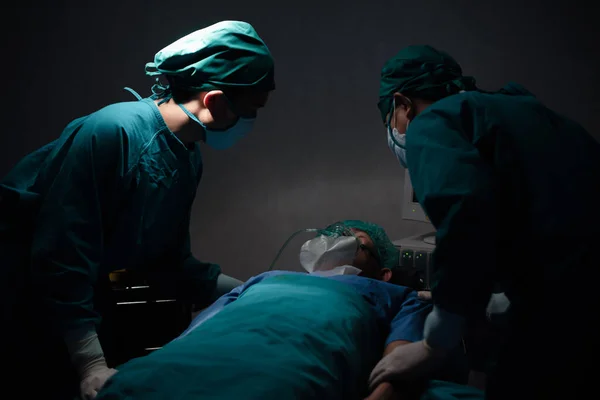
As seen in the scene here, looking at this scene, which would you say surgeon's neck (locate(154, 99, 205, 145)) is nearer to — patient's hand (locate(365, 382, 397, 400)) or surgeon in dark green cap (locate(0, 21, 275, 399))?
surgeon in dark green cap (locate(0, 21, 275, 399))

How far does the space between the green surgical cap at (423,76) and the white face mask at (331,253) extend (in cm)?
79

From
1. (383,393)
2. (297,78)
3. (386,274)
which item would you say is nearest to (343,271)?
(386,274)

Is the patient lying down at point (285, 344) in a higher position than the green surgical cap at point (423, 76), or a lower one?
lower

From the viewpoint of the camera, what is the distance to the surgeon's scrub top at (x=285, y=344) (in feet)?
3.38

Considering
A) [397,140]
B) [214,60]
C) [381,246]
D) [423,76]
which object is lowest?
[381,246]

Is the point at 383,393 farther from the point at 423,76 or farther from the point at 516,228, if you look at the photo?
the point at 423,76

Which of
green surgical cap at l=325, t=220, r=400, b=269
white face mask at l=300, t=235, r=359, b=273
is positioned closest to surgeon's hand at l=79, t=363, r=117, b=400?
white face mask at l=300, t=235, r=359, b=273

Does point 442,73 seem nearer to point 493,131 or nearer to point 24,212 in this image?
point 493,131

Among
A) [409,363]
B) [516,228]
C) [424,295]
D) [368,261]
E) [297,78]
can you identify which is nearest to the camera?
[516,228]

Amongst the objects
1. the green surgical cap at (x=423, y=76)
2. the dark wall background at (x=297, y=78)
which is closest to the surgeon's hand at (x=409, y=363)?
the green surgical cap at (x=423, y=76)

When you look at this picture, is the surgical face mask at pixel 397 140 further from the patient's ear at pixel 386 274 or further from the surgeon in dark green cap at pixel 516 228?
the patient's ear at pixel 386 274

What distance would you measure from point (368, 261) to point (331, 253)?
0.56ft

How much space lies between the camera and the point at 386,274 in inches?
83.7

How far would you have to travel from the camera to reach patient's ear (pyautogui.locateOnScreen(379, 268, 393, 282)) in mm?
2121
